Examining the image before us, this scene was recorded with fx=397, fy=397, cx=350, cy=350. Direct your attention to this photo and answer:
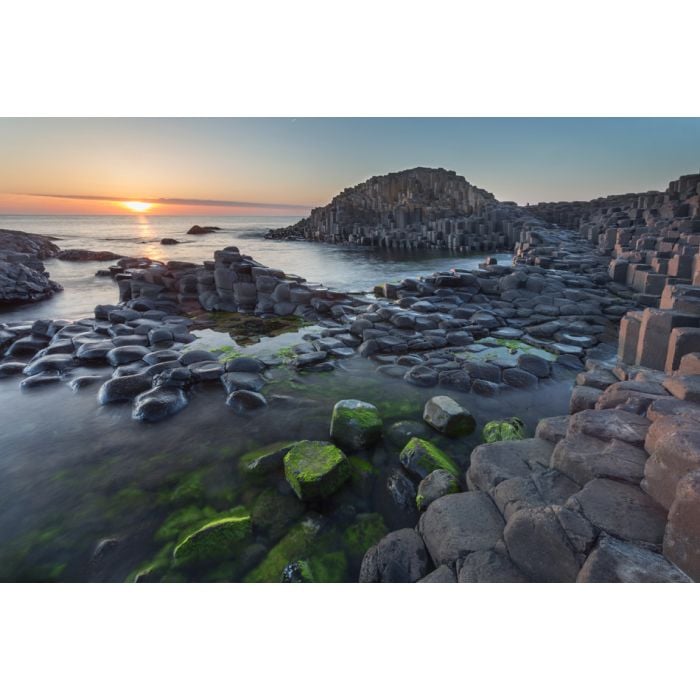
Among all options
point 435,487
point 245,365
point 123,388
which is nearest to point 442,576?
point 435,487

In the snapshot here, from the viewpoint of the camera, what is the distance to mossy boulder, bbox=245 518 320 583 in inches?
93.3

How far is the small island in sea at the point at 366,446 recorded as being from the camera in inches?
84.3

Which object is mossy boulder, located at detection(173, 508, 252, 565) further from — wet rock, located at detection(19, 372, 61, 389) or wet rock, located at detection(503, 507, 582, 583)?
wet rock, located at detection(19, 372, 61, 389)

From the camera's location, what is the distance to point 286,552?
2504 mm

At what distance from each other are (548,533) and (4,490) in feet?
13.0

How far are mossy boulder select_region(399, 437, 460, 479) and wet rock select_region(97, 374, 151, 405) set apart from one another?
326 cm

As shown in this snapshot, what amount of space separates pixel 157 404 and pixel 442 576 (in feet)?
10.9

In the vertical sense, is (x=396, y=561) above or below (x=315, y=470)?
below

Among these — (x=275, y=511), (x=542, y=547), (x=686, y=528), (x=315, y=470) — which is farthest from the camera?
(x=315, y=470)

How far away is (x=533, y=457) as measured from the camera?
9.44 ft

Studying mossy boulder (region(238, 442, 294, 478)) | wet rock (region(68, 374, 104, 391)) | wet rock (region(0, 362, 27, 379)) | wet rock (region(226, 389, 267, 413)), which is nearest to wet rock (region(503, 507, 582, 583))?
mossy boulder (region(238, 442, 294, 478))

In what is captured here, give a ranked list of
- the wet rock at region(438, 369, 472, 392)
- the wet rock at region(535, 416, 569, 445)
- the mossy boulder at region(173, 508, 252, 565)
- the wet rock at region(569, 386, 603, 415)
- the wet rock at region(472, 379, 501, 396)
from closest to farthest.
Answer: the mossy boulder at region(173, 508, 252, 565)
the wet rock at region(535, 416, 569, 445)
the wet rock at region(569, 386, 603, 415)
the wet rock at region(472, 379, 501, 396)
the wet rock at region(438, 369, 472, 392)

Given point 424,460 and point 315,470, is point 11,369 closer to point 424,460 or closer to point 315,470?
point 315,470

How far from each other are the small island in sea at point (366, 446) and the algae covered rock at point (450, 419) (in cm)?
2
